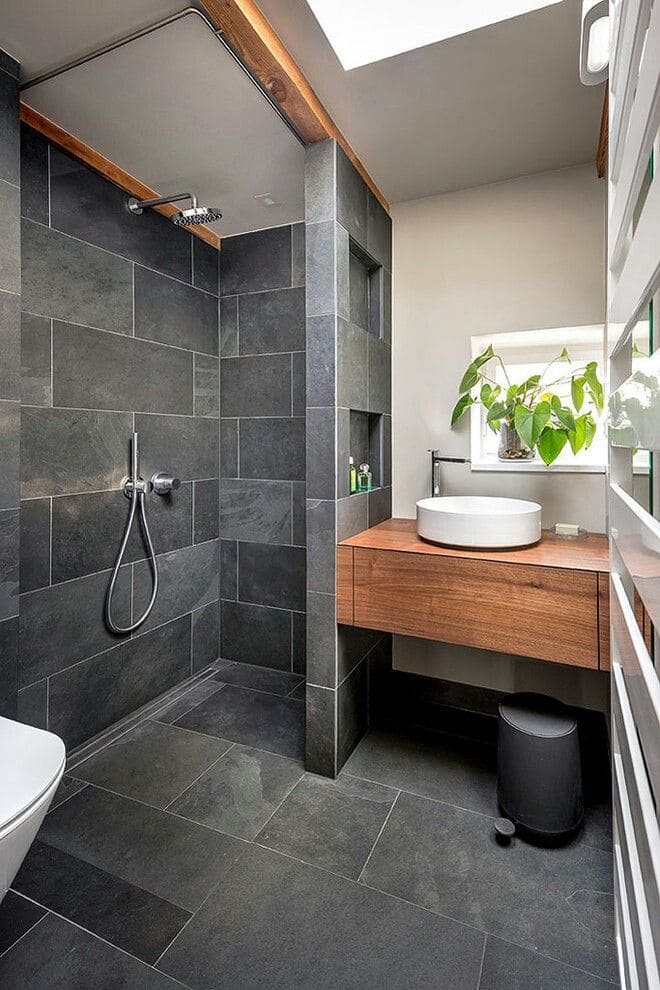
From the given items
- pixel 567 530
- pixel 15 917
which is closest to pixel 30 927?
pixel 15 917

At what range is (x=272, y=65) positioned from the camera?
60.7 inches

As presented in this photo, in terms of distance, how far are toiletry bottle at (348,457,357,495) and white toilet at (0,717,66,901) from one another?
1301 millimetres

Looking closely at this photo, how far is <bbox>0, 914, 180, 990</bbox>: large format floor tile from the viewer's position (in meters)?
1.24

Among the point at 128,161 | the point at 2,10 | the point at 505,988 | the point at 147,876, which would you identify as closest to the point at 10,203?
the point at 2,10

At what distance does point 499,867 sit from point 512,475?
1476 millimetres

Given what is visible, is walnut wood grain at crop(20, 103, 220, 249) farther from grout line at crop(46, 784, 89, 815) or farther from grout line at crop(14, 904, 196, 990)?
grout line at crop(14, 904, 196, 990)

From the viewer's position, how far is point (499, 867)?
1.60 metres

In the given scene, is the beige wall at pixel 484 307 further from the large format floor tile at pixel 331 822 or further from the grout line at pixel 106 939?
the grout line at pixel 106 939

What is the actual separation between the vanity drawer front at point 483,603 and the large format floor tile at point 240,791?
686mm

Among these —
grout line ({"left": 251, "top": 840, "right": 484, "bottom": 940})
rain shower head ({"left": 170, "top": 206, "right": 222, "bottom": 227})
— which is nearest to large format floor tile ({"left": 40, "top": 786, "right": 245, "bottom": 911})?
grout line ({"left": 251, "top": 840, "right": 484, "bottom": 940})

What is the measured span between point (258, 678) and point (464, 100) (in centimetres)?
270

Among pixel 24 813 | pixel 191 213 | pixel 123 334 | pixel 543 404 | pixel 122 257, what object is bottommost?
pixel 24 813

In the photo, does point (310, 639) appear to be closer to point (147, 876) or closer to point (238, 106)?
point (147, 876)

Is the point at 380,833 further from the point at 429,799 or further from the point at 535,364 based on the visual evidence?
the point at 535,364
